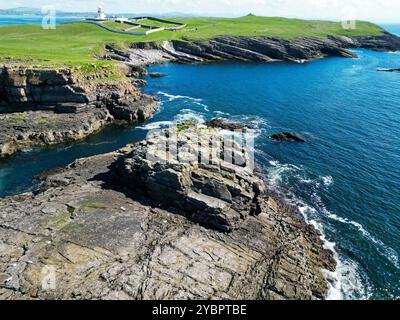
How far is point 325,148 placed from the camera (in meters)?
75.9

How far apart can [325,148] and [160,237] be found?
47.2 m

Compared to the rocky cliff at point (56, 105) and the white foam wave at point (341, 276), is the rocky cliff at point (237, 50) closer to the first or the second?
the rocky cliff at point (56, 105)

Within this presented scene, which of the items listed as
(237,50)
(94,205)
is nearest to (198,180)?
(94,205)

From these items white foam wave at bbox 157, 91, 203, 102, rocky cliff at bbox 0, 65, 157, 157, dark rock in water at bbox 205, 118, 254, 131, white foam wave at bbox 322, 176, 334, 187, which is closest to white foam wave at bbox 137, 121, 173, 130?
rocky cliff at bbox 0, 65, 157, 157

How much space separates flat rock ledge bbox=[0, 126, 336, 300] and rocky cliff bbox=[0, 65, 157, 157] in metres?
22.7

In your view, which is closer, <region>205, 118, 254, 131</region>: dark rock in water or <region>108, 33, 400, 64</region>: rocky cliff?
<region>205, 118, 254, 131</region>: dark rock in water

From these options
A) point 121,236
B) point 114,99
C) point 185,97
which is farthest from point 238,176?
point 185,97

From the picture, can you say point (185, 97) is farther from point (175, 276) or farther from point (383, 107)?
point (175, 276)

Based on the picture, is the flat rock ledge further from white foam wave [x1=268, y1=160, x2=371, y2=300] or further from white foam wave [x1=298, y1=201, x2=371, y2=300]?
white foam wave [x1=268, y1=160, x2=371, y2=300]

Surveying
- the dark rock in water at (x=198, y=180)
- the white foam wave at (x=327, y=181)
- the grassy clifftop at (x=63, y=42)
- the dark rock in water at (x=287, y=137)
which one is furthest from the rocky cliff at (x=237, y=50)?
the dark rock in water at (x=198, y=180)

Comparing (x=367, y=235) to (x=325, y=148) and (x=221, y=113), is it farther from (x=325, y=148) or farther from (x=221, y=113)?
(x=221, y=113)

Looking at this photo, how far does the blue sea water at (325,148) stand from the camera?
4778cm

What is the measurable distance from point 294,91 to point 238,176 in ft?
257

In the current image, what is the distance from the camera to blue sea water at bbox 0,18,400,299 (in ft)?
157
